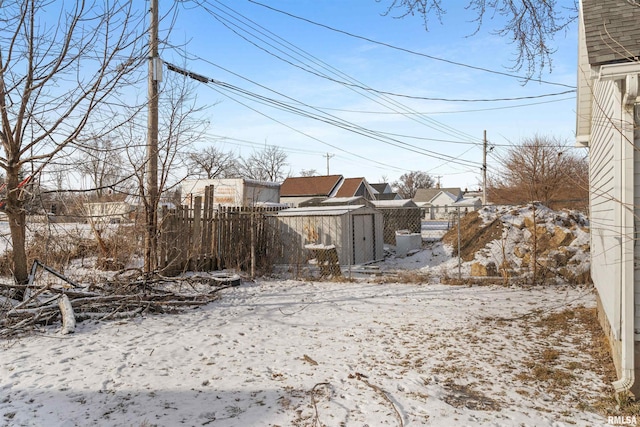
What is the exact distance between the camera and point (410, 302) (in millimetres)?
7938

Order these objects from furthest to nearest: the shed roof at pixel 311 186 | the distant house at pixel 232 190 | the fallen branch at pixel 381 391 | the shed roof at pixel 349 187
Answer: the shed roof at pixel 311 186, the shed roof at pixel 349 187, the distant house at pixel 232 190, the fallen branch at pixel 381 391

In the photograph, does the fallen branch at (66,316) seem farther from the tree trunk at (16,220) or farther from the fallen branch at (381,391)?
the fallen branch at (381,391)

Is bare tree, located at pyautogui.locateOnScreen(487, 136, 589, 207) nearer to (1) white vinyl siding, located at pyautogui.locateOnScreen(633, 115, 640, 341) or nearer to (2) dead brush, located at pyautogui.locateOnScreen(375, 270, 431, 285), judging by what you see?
(2) dead brush, located at pyautogui.locateOnScreen(375, 270, 431, 285)

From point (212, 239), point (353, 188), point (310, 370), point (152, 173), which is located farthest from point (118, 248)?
point (353, 188)

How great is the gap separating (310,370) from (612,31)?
456 cm

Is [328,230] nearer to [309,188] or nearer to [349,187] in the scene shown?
[349,187]

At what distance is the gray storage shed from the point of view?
13.6 metres

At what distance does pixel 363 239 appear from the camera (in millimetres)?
14750

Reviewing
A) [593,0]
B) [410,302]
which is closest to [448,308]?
[410,302]

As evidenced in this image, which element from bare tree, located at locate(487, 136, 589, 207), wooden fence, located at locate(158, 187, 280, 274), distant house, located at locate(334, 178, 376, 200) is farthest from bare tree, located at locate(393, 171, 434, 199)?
wooden fence, located at locate(158, 187, 280, 274)

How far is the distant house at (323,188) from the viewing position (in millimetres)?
37594

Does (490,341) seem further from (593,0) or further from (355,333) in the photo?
(593,0)

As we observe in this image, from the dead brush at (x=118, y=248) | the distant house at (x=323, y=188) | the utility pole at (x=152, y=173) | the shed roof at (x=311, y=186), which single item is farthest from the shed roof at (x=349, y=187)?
the utility pole at (x=152, y=173)

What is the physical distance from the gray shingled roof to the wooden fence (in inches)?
329
